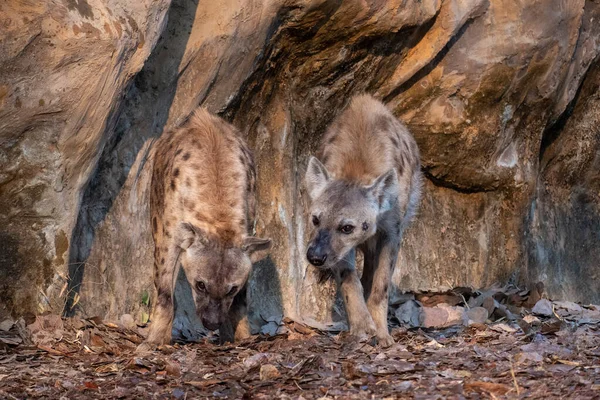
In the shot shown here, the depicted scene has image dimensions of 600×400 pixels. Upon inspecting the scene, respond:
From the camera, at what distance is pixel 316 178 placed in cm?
667

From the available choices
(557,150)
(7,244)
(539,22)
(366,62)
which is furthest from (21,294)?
(557,150)

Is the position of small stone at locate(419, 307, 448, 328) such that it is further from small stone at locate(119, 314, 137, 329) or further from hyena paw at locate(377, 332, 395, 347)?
small stone at locate(119, 314, 137, 329)

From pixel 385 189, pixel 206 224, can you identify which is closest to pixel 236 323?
pixel 206 224

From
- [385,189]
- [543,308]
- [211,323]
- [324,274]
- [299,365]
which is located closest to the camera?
[299,365]

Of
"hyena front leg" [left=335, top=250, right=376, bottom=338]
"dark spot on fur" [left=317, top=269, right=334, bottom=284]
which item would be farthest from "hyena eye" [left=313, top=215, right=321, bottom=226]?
"dark spot on fur" [left=317, top=269, right=334, bottom=284]

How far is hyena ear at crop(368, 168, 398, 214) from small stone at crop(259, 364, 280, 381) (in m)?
1.79

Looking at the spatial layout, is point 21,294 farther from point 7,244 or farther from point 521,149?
point 521,149

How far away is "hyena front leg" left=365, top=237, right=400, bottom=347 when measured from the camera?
21.9 feet

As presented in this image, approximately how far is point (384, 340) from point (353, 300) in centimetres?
32

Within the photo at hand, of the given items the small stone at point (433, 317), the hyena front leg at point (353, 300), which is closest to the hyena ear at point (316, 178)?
the hyena front leg at point (353, 300)

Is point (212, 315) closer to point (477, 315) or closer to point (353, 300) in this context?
point (353, 300)

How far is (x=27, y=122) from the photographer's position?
237 inches

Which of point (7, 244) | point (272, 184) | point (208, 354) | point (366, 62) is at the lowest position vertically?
point (208, 354)

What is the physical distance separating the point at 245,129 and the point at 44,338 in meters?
2.58
